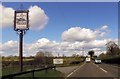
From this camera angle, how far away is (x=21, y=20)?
51688 millimetres

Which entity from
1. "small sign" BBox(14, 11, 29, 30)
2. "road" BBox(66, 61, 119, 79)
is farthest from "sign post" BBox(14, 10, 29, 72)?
"road" BBox(66, 61, 119, 79)

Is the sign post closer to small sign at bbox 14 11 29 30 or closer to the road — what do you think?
small sign at bbox 14 11 29 30

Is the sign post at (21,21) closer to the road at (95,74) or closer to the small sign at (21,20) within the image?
the small sign at (21,20)

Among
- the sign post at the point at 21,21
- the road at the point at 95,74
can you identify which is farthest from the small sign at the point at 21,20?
the road at the point at 95,74

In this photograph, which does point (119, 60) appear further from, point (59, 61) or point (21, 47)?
point (21, 47)

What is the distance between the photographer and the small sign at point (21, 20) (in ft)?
167

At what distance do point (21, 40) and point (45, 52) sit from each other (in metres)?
40.1

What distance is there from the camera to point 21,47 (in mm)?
47938

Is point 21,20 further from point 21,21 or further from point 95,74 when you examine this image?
point 95,74

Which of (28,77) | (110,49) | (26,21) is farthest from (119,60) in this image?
(110,49)

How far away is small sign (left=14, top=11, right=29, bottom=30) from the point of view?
50.9 meters

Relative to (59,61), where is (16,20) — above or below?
above

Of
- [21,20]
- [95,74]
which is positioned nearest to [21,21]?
[21,20]

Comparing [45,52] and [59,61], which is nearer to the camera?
[59,61]
